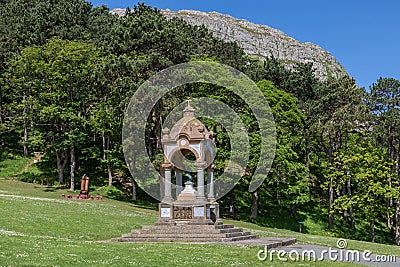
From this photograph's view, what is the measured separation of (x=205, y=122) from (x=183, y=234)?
21477 mm

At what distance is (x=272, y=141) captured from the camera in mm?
42469

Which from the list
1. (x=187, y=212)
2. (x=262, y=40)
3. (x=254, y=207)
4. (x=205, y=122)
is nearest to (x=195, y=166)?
(x=187, y=212)

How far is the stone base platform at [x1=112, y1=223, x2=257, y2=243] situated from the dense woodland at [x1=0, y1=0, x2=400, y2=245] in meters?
18.1

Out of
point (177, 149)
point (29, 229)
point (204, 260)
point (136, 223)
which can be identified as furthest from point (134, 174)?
point (204, 260)

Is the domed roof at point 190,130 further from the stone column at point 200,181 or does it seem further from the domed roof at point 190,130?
the stone column at point 200,181

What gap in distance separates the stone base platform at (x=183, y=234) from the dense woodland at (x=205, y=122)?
18098mm

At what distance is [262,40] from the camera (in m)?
179

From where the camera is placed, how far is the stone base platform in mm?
21453

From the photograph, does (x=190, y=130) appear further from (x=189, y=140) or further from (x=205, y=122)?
(x=205, y=122)

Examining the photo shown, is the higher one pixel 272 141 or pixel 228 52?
pixel 228 52

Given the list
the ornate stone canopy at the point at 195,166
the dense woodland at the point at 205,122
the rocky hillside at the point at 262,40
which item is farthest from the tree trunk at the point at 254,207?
the rocky hillside at the point at 262,40

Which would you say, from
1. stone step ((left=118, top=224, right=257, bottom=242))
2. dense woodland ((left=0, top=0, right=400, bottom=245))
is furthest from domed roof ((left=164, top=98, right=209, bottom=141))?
dense woodland ((left=0, top=0, right=400, bottom=245))

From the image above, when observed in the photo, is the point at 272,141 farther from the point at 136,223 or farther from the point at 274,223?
the point at 136,223

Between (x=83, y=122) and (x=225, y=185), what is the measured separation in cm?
1512
